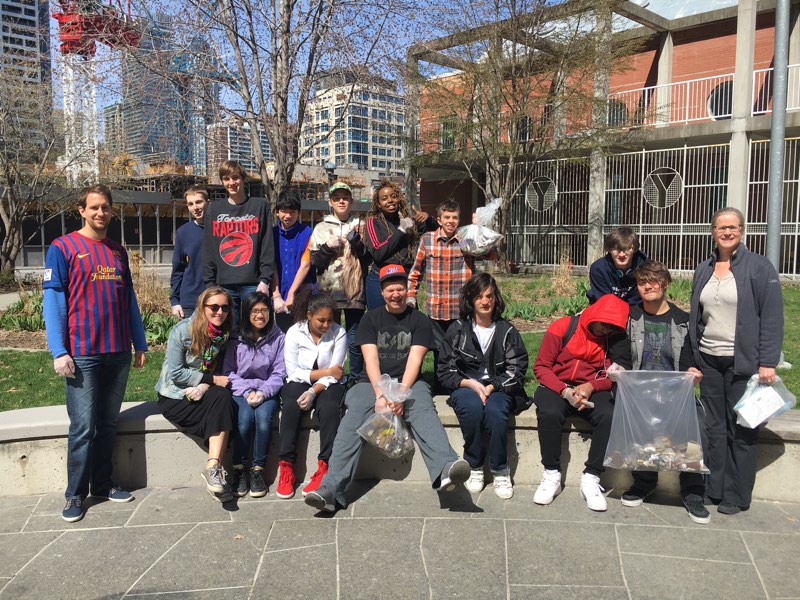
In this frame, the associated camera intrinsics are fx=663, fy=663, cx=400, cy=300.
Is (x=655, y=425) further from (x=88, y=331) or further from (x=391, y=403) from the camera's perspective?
(x=88, y=331)

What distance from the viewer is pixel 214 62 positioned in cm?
904

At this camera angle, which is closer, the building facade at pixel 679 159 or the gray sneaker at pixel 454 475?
the gray sneaker at pixel 454 475

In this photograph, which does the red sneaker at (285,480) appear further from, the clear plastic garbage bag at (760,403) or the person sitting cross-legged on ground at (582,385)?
the clear plastic garbage bag at (760,403)

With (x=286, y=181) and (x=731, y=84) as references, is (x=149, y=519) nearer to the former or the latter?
(x=286, y=181)

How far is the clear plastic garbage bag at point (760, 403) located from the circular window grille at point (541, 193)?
1741 cm

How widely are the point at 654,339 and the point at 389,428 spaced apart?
1.79 meters

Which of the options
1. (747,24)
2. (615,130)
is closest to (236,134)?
(615,130)

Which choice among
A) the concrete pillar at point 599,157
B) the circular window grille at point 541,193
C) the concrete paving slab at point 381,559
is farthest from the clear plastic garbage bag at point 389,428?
the circular window grille at point 541,193

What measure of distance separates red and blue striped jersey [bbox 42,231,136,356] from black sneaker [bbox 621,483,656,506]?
329cm

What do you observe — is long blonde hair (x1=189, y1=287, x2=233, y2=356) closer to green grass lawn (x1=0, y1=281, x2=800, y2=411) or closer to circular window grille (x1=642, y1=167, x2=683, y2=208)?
green grass lawn (x1=0, y1=281, x2=800, y2=411)

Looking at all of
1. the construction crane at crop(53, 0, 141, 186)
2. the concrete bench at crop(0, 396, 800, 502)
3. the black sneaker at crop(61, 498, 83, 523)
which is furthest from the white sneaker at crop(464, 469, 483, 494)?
the construction crane at crop(53, 0, 141, 186)

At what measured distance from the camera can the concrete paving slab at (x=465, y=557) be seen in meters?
3.17

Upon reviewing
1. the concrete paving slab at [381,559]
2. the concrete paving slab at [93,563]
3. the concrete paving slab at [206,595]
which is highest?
the concrete paving slab at [381,559]

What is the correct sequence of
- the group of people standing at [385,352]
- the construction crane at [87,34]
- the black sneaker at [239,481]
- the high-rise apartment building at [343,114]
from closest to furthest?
the group of people standing at [385,352], the black sneaker at [239,481], the construction crane at [87,34], the high-rise apartment building at [343,114]
